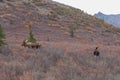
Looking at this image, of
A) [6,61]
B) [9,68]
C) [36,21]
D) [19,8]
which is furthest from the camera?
[19,8]

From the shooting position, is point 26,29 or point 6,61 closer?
point 6,61

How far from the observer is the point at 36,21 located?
58.7m

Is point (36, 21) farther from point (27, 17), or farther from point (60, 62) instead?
point (60, 62)

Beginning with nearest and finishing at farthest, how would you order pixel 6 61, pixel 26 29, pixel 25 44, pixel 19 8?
pixel 6 61, pixel 25 44, pixel 26 29, pixel 19 8

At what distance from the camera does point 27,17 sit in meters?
60.4

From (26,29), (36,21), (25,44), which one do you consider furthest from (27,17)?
(25,44)

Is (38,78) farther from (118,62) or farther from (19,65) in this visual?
(118,62)

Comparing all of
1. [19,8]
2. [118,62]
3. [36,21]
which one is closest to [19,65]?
[118,62]

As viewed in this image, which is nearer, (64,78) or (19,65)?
(64,78)

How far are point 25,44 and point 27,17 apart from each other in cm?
3712

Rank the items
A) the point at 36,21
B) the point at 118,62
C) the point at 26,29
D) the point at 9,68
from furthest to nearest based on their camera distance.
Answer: the point at 36,21 < the point at 26,29 < the point at 118,62 < the point at 9,68

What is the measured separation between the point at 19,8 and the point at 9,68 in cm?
5156

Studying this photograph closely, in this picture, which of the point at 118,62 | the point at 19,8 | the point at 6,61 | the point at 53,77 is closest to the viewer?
the point at 53,77

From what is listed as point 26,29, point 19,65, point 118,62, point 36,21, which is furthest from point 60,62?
point 36,21
